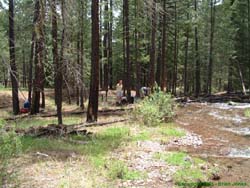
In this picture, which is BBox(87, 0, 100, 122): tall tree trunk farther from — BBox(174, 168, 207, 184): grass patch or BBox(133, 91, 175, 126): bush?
BBox(174, 168, 207, 184): grass patch

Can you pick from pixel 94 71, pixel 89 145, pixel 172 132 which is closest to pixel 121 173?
pixel 89 145

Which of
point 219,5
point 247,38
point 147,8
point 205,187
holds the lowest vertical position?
point 205,187

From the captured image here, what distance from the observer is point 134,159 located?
24.6 ft

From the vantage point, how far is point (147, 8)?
5.38 meters

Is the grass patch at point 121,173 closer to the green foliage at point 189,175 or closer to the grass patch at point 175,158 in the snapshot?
the green foliage at point 189,175

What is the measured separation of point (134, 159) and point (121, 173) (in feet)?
3.76

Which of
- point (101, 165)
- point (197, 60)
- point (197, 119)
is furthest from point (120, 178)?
Answer: point (197, 60)

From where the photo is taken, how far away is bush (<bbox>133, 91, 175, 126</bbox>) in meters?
12.1

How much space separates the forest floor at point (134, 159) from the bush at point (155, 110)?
0.64m

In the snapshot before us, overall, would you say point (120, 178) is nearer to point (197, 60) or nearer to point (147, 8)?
point (147, 8)

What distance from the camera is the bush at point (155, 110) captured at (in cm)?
1214

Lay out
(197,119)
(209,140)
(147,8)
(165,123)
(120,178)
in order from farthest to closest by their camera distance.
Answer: (197,119) < (165,123) < (209,140) < (120,178) < (147,8)

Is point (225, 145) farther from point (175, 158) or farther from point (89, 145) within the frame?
point (89, 145)

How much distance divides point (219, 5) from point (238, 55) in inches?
241
